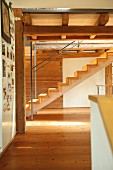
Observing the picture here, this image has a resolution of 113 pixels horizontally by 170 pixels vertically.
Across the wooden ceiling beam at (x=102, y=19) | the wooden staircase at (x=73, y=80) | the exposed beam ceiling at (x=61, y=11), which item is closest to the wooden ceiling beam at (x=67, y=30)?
the wooden ceiling beam at (x=102, y=19)

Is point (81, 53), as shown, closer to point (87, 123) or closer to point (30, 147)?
point (87, 123)

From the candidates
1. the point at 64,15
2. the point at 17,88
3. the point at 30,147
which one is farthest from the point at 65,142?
the point at 64,15

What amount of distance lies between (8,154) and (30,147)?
0.49 m

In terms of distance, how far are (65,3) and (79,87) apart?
6251 millimetres

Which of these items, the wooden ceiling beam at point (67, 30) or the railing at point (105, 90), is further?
the railing at point (105, 90)

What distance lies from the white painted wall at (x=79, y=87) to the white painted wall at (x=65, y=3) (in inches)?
232

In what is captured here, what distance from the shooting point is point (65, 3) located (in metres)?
4.55

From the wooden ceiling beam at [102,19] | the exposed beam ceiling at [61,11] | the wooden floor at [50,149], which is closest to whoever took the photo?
the wooden floor at [50,149]

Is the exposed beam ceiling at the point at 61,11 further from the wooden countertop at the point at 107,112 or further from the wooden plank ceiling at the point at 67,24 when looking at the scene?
the wooden countertop at the point at 107,112

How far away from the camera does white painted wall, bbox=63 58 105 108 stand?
10.5 m

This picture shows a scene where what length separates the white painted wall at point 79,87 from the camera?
10.5 meters

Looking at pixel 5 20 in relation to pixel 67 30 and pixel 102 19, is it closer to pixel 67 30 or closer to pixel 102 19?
pixel 67 30

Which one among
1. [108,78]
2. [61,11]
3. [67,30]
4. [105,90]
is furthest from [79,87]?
[61,11]

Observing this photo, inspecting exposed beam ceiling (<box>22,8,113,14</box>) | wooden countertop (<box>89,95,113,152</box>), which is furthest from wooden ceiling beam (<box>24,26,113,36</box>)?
wooden countertop (<box>89,95,113,152</box>)
